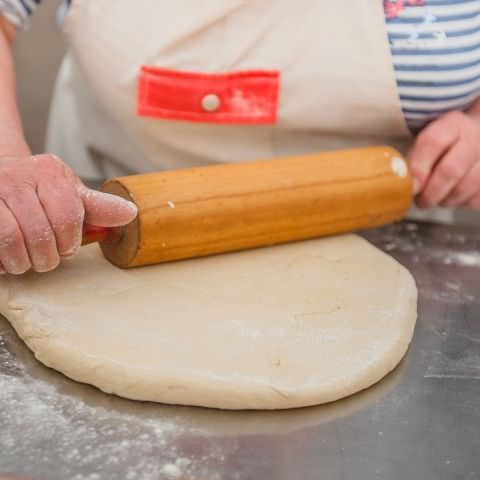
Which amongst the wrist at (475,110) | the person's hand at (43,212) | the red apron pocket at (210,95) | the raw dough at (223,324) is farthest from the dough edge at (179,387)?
the wrist at (475,110)

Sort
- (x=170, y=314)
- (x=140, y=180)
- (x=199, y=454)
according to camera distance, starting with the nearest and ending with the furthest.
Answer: (x=199, y=454) < (x=170, y=314) < (x=140, y=180)

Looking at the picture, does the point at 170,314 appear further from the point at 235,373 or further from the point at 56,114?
the point at 56,114

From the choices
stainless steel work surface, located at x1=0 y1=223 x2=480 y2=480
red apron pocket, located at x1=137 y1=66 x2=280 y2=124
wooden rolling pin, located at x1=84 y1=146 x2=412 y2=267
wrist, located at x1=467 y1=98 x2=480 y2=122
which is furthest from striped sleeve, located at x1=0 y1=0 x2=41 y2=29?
wrist, located at x1=467 y1=98 x2=480 y2=122

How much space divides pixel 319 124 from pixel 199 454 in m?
0.62

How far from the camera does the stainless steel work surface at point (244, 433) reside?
70 centimetres

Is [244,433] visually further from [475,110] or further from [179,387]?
[475,110]

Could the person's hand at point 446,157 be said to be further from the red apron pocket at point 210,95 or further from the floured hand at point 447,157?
the red apron pocket at point 210,95

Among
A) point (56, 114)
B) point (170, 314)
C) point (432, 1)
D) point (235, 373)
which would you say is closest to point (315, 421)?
point (235, 373)

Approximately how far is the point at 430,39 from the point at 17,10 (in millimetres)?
554

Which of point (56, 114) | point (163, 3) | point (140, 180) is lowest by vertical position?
point (56, 114)

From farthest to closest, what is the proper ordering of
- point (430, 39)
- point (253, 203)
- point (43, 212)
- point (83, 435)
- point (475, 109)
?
point (475, 109)
point (430, 39)
point (253, 203)
point (43, 212)
point (83, 435)

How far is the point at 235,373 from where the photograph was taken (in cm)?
78

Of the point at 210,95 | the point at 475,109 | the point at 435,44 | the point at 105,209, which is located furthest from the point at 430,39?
the point at 105,209

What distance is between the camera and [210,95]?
1.16 m
